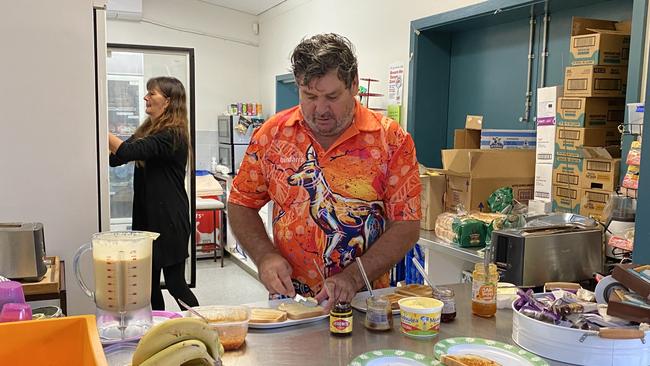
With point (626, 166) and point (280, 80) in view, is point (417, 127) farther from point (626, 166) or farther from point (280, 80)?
point (280, 80)

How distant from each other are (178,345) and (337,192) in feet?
3.02

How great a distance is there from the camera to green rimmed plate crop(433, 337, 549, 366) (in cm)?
120

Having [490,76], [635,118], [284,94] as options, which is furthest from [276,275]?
[284,94]

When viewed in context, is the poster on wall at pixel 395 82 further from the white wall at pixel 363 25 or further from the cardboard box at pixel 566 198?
the cardboard box at pixel 566 198

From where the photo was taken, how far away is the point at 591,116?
2584 mm

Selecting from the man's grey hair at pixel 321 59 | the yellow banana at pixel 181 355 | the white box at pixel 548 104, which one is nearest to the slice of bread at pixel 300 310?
the yellow banana at pixel 181 355

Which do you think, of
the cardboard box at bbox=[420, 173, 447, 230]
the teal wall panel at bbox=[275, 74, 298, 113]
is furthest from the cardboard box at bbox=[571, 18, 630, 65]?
the teal wall panel at bbox=[275, 74, 298, 113]

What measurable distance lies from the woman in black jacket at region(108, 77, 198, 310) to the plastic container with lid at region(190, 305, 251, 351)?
2.06 metres

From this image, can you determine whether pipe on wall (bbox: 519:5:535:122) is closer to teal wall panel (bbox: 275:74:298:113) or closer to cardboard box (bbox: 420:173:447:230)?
cardboard box (bbox: 420:173:447:230)

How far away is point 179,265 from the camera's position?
344 centimetres

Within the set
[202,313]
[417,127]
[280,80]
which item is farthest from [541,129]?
[280,80]

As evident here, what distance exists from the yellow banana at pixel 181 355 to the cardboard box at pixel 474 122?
2817 mm

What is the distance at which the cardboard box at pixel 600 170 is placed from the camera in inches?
96.3

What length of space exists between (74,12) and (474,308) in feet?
6.45
